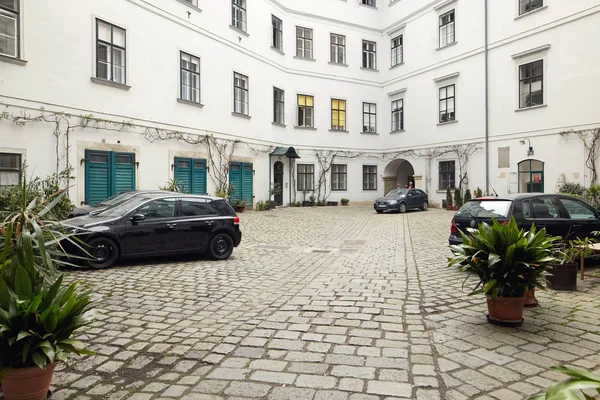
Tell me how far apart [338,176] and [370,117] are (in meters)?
5.22

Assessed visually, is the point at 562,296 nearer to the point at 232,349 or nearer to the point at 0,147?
the point at 232,349

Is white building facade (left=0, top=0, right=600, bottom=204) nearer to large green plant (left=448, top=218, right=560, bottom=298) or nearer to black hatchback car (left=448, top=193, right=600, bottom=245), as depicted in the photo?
black hatchback car (left=448, top=193, right=600, bottom=245)

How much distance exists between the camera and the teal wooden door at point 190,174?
19.3 meters

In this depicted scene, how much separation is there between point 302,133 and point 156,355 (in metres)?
24.9

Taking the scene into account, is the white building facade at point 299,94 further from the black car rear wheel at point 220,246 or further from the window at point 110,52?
the black car rear wheel at point 220,246

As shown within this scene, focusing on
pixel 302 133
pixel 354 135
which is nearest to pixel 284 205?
pixel 302 133

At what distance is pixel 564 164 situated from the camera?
64.6 ft

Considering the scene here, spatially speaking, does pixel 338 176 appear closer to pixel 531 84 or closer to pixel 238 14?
pixel 238 14

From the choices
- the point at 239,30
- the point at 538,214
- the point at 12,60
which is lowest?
the point at 538,214

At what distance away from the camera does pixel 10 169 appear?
13.1 metres

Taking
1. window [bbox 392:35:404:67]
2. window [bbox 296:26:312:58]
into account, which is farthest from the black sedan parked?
window [bbox 296:26:312:58]

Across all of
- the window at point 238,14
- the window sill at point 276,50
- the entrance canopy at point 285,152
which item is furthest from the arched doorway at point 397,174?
the window at point 238,14

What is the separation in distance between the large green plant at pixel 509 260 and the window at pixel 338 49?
87.4 feet

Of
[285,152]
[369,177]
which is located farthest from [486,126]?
[285,152]
